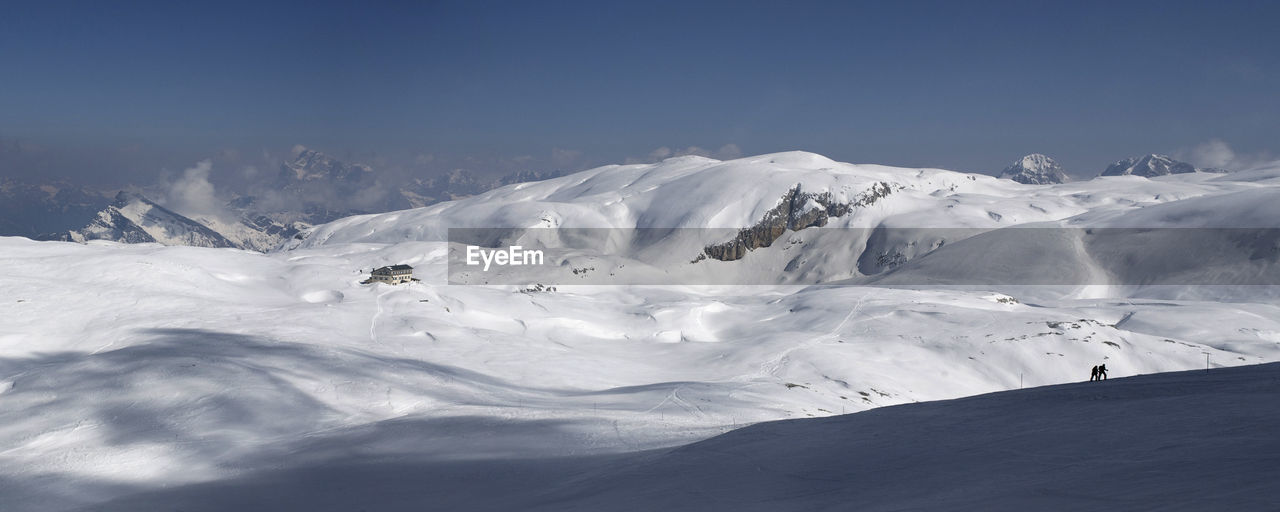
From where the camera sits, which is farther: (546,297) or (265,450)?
(546,297)

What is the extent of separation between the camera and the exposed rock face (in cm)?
17962

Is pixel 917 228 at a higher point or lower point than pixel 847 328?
higher

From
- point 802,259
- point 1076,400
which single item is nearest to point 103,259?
point 1076,400

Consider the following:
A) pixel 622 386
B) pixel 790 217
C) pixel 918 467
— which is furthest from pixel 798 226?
pixel 918 467

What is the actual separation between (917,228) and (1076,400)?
541 ft

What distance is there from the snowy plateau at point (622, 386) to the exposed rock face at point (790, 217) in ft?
143

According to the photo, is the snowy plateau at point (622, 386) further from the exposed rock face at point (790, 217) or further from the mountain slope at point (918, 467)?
the exposed rock face at point (790, 217)

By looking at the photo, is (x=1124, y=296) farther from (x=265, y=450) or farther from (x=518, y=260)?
(x=265, y=450)

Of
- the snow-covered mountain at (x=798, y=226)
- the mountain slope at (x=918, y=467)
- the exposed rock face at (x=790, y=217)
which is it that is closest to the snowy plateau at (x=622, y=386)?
the mountain slope at (x=918, y=467)

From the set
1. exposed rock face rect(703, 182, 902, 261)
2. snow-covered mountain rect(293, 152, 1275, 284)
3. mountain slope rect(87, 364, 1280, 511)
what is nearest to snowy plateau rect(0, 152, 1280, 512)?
mountain slope rect(87, 364, 1280, 511)

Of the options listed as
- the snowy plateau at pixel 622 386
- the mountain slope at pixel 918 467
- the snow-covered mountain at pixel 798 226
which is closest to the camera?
the mountain slope at pixel 918 467

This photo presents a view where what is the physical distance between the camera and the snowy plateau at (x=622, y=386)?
12375mm

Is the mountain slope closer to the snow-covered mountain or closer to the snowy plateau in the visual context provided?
the snowy plateau

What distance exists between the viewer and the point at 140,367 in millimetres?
38094
